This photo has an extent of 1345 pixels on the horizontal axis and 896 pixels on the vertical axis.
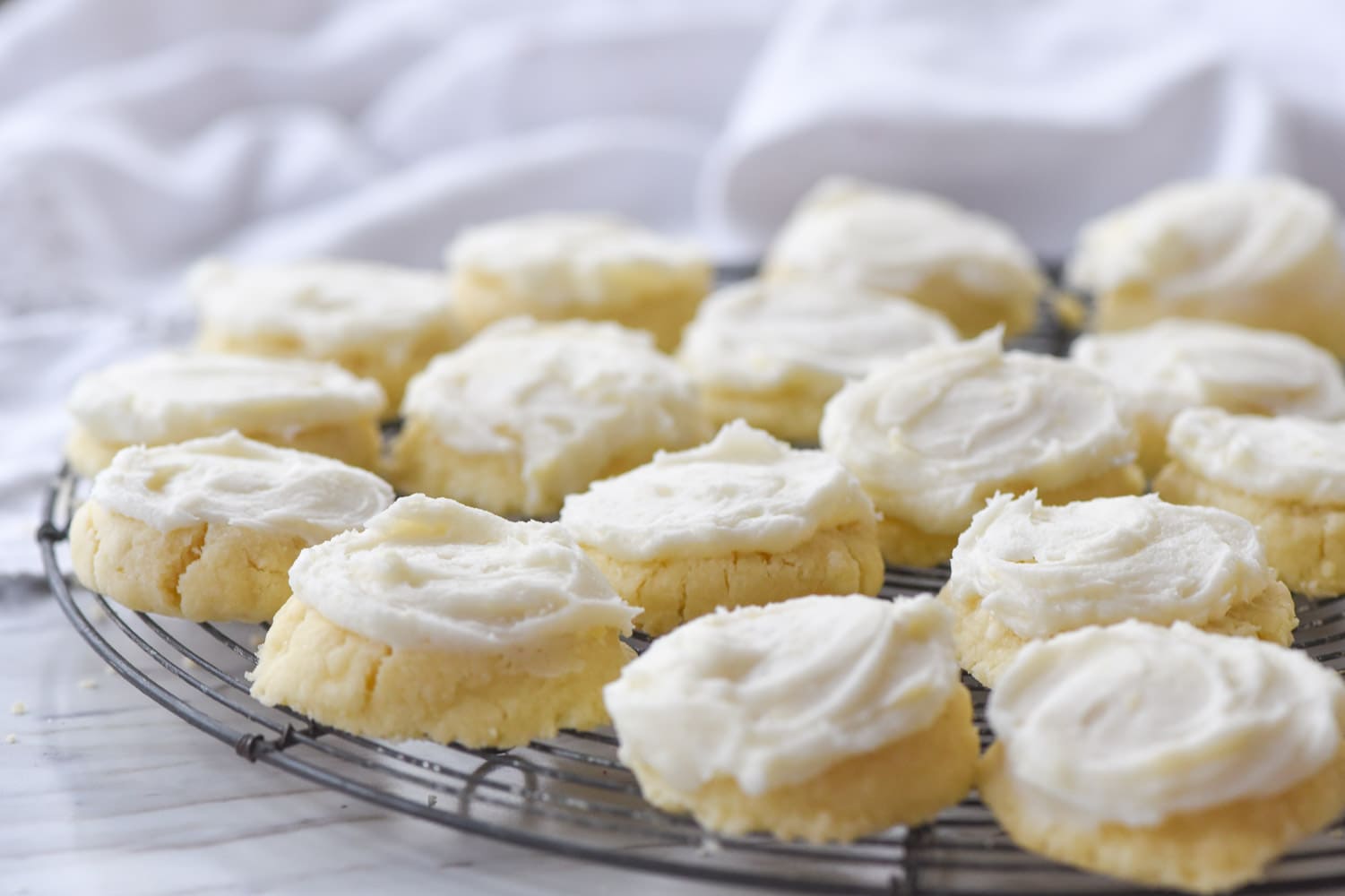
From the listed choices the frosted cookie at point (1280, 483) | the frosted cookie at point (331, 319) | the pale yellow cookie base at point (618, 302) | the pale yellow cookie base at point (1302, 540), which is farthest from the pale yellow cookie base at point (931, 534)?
the frosted cookie at point (331, 319)

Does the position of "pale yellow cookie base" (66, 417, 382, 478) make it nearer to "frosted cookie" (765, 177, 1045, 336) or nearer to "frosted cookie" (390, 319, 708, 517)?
"frosted cookie" (390, 319, 708, 517)

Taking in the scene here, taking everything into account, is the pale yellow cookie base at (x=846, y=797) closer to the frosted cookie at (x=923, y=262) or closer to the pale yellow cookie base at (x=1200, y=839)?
the pale yellow cookie base at (x=1200, y=839)

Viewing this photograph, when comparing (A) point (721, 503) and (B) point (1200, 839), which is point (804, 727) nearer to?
(B) point (1200, 839)

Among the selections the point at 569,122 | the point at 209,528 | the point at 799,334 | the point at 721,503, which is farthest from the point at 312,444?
the point at 569,122

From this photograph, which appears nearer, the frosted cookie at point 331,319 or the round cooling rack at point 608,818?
the round cooling rack at point 608,818

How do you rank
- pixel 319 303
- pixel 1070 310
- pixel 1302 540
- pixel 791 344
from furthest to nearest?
1. pixel 1070 310
2. pixel 319 303
3. pixel 791 344
4. pixel 1302 540

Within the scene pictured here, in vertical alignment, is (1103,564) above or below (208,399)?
below
